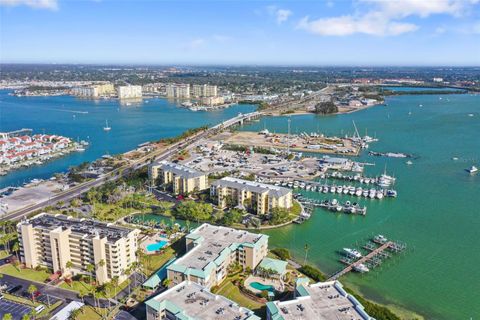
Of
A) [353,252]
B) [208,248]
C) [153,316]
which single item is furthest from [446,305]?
[153,316]

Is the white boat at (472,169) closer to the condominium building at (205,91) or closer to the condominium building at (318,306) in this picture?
the condominium building at (318,306)

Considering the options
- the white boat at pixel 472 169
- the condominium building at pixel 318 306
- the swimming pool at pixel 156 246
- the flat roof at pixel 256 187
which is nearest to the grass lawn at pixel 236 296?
the condominium building at pixel 318 306

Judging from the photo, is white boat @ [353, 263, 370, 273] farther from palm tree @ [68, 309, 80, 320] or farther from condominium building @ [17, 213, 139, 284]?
palm tree @ [68, 309, 80, 320]

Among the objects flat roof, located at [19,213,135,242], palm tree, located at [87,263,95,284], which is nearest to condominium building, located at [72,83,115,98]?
flat roof, located at [19,213,135,242]

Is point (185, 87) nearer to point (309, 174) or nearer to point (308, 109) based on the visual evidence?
point (308, 109)

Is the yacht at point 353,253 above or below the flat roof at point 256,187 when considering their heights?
below
